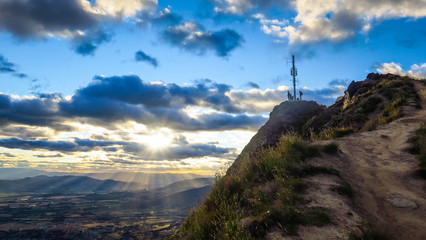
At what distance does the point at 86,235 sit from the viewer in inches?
4400

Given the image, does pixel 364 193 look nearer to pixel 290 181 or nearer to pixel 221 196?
pixel 290 181

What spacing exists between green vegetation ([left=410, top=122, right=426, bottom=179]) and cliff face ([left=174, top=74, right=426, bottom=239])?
22cm

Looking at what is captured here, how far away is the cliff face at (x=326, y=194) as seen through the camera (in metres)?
5.92

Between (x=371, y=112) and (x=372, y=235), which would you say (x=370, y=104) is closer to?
(x=371, y=112)

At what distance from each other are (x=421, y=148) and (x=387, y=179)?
2.80 m

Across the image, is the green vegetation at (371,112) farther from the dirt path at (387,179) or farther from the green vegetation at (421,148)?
the green vegetation at (421,148)

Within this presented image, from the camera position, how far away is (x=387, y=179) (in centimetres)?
858

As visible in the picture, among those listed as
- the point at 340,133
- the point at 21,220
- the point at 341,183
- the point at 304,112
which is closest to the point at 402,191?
the point at 341,183

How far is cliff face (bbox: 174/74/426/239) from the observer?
5918 mm

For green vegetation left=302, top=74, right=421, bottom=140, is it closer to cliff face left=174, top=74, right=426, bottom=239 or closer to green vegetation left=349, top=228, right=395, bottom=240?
cliff face left=174, top=74, right=426, bottom=239

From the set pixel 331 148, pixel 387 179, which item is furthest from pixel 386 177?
pixel 331 148

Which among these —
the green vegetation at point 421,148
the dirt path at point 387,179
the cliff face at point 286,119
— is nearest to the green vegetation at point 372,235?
the dirt path at point 387,179

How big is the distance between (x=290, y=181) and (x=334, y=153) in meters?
4.31

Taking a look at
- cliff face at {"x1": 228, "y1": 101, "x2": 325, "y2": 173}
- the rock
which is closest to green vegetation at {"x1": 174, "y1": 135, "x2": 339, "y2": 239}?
the rock
